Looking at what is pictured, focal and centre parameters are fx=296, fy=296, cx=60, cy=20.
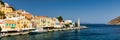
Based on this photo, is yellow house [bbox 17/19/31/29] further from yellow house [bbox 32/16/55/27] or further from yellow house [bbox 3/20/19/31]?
yellow house [bbox 32/16/55/27]

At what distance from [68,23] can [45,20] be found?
3276 centimetres

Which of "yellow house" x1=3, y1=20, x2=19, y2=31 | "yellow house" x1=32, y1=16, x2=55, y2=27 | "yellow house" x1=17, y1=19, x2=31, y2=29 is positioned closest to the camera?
"yellow house" x1=3, y1=20, x2=19, y2=31

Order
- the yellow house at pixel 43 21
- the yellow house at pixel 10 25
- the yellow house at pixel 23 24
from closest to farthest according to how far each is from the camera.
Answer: the yellow house at pixel 10 25 → the yellow house at pixel 23 24 → the yellow house at pixel 43 21

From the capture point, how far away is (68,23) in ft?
491

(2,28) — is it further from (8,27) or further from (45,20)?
(45,20)

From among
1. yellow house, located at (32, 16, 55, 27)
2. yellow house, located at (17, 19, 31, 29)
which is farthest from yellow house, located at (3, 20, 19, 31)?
yellow house, located at (32, 16, 55, 27)

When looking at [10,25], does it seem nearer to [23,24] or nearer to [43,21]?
[23,24]

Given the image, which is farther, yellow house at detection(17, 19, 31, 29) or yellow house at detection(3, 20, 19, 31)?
yellow house at detection(17, 19, 31, 29)

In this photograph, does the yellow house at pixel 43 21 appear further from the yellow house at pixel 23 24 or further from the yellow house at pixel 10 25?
the yellow house at pixel 10 25

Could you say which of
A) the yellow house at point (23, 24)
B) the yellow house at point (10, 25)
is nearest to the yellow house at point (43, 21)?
the yellow house at point (23, 24)

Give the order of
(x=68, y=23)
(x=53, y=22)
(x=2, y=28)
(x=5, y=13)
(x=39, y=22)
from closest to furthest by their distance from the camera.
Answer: (x=2, y=28)
(x=5, y=13)
(x=39, y=22)
(x=53, y=22)
(x=68, y=23)

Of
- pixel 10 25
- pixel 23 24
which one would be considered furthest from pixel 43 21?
pixel 10 25

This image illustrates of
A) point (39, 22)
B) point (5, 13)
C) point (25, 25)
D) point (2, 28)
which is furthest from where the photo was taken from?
point (39, 22)

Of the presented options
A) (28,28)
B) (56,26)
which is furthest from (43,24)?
(28,28)
